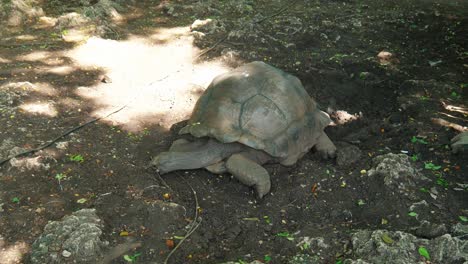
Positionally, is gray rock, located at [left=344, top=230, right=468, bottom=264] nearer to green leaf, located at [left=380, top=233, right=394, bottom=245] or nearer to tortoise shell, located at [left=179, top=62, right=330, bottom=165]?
green leaf, located at [left=380, top=233, right=394, bottom=245]

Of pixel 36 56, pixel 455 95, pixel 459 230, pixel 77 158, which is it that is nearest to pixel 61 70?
pixel 36 56

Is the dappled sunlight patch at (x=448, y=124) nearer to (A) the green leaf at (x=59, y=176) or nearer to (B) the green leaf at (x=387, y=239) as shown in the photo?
(B) the green leaf at (x=387, y=239)

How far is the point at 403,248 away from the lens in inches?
129

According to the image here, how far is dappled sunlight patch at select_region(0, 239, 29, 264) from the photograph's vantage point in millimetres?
3352

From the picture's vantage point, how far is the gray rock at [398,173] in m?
4.13

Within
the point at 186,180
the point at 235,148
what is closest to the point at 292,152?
the point at 235,148

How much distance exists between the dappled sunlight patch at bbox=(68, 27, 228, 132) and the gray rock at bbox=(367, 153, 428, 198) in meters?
2.53

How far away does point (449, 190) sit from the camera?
13.4 feet

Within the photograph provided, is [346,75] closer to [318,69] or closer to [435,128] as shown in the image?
[318,69]

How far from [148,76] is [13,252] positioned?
357 cm

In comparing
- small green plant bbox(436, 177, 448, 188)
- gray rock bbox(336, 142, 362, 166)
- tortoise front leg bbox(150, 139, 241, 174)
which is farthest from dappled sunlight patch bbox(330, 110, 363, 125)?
tortoise front leg bbox(150, 139, 241, 174)

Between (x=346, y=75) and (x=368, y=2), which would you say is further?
(x=368, y=2)

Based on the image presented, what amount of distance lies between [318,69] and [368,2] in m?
3.82

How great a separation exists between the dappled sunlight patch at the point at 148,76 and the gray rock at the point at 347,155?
2047 mm
